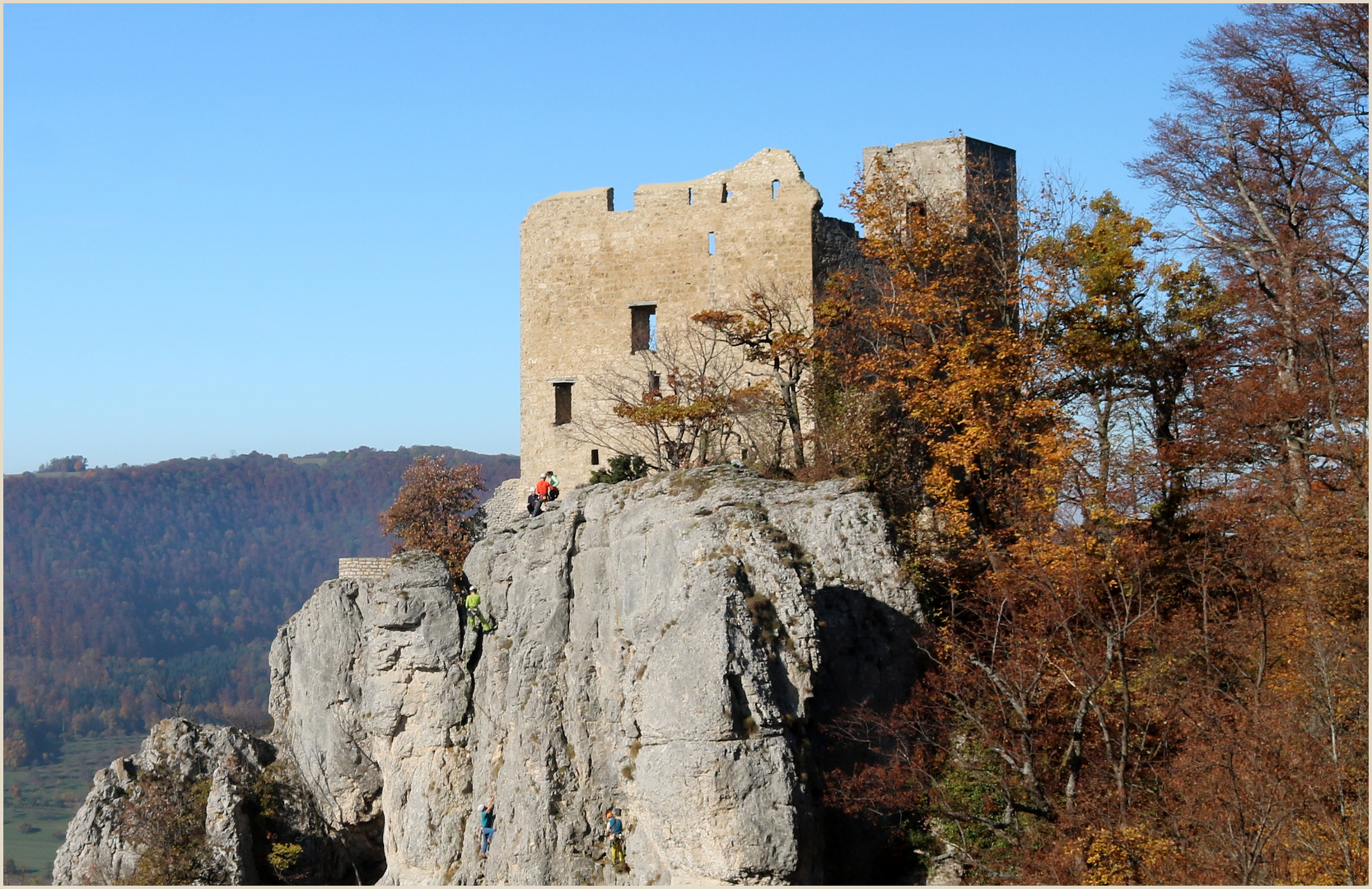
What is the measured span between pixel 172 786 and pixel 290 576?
10489 centimetres

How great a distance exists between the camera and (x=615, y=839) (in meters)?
24.9

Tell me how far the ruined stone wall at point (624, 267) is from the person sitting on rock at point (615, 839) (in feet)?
31.0

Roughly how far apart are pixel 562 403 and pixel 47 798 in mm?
77416

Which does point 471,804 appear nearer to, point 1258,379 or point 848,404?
point 848,404

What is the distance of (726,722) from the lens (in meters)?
21.6

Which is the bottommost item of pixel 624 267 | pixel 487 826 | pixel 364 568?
pixel 487 826

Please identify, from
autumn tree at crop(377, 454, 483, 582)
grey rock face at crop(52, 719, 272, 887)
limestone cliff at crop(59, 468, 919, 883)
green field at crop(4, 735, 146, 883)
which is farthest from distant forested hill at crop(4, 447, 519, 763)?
limestone cliff at crop(59, 468, 919, 883)

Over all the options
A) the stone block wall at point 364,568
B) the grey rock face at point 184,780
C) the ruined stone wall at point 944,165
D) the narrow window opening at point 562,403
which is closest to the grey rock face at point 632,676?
the stone block wall at point 364,568

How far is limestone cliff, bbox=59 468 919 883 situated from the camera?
71.3 ft

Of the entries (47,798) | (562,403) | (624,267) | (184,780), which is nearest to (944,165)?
(624,267)

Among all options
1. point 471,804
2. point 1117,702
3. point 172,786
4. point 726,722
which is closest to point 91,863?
point 172,786

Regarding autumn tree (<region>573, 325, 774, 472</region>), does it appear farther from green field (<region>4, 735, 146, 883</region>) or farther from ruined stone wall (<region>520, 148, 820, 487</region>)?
green field (<region>4, 735, 146, 883</region>)

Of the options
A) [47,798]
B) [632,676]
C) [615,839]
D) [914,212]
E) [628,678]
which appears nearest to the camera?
[632,676]

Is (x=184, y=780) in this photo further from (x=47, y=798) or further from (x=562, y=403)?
(x=47, y=798)
